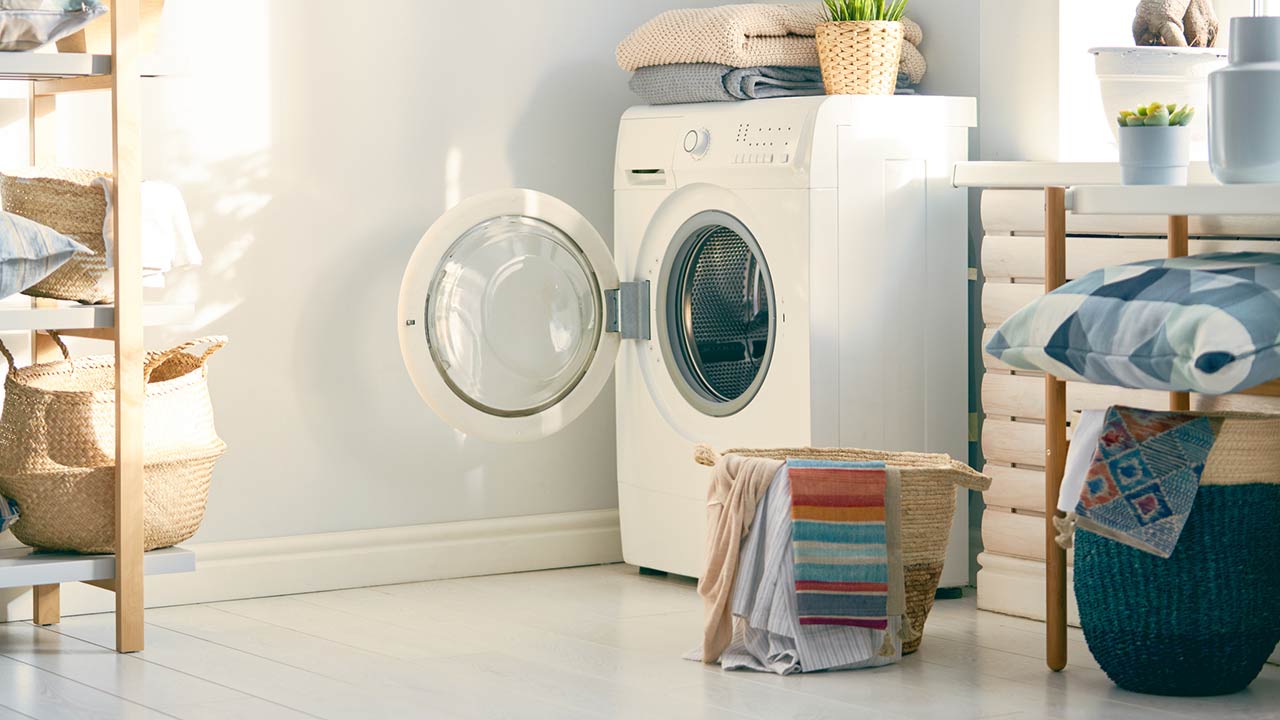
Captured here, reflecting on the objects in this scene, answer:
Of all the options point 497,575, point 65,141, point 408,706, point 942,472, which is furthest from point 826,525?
point 65,141

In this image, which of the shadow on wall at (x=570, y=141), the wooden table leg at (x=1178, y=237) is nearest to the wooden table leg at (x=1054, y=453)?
the wooden table leg at (x=1178, y=237)

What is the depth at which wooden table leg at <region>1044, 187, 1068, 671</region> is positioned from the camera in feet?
8.52

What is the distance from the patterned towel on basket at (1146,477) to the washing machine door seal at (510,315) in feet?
3.74

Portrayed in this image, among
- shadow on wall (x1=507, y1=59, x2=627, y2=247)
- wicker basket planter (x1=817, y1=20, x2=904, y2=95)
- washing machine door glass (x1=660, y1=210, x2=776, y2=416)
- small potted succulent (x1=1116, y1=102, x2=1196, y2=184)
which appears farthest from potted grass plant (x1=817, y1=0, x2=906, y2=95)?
small potted succulent (x1=1116, y1=102, x2=1196, y2=184)

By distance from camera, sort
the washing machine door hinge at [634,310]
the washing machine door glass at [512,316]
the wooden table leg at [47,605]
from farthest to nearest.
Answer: the washing machine door hinge at [634,310] → the washing machine door glass at [512,316] → the wooden table leg at [47,605]

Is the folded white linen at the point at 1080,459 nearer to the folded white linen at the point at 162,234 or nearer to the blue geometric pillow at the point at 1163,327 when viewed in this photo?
the blue geometric pillow at the point at 1163,327

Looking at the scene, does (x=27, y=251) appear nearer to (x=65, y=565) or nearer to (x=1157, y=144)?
(x=65, y=565)

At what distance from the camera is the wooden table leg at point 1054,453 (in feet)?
8.52

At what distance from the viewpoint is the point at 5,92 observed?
305 cm

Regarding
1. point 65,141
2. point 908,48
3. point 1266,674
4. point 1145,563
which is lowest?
point 1266,674

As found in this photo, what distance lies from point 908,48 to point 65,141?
160 cm

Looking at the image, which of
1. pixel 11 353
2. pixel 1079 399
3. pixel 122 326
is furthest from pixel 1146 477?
pixel 11 353

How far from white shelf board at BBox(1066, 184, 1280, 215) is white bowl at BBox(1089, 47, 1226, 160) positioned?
55cm

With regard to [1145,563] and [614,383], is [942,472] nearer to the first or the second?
[1145,563]
